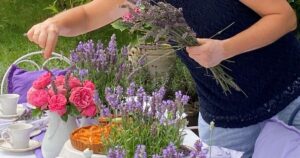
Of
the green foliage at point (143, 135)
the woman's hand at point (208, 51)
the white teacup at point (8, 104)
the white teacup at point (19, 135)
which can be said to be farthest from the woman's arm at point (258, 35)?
the white teacup at point (8, 104)

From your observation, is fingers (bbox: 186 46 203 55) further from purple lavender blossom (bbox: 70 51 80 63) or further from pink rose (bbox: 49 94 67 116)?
purple lavender blossom (bbox: 70 51 80 63)

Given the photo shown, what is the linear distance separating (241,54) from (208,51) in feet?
0.87

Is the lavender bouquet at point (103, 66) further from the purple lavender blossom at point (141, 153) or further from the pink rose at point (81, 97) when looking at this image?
the purple lavender blossom at point (141, 153)

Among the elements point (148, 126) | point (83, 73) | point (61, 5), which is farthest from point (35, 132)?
point (61, 5)

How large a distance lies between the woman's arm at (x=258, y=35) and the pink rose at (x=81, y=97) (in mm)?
341

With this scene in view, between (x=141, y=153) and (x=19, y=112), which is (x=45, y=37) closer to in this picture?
(x=19, y=112)

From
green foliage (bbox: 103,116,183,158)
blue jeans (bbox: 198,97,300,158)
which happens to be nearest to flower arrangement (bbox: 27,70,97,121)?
green foliage (bbox: 103,116,183,158)

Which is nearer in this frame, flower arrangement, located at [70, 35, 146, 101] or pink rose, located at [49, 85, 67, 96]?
pink rose, located at [49, 85, 67, 96]

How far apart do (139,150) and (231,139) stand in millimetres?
724

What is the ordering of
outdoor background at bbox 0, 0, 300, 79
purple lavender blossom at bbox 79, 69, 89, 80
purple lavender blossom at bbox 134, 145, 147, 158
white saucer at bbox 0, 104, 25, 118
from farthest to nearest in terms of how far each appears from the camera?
1. outdoor background at bbox 0, 0, 300, 79
2. white saucer at bbox 0, 104, 25, 118
3. purple lavender blossom at bbox 79, 69, 89, 80
4. purple lavender blossom at bbox 134, 145, 147, 158

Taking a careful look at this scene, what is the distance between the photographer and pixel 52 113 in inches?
68.8

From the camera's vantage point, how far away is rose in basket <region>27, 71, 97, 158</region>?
1.71m

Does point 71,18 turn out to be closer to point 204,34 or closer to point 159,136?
point 204,34

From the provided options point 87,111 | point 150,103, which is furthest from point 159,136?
point 87,111
